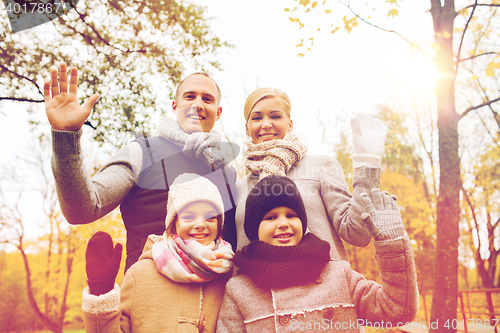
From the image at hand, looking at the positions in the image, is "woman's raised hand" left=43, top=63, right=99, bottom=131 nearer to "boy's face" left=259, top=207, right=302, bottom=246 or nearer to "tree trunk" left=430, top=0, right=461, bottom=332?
"boy's face" left=259, top=207, right=302, bottom=246

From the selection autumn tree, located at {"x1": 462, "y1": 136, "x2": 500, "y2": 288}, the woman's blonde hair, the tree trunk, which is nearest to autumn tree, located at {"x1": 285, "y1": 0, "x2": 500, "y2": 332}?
the tree trunk

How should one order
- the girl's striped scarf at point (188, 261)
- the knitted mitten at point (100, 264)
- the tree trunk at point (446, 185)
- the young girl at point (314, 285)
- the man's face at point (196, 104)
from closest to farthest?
the knitted mitten at point (100, 264), the young girl at point (314, 285), the girl's striped scarf at point (188, 261), the man's face at point (196, 104), the tree trunk at point (446, 185)

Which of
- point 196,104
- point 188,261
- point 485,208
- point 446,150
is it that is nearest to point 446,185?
point 446,150

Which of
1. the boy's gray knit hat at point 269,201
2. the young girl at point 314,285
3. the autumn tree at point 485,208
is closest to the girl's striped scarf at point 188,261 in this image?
the young girl at point 314,285

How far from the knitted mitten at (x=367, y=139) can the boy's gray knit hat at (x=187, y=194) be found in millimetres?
922

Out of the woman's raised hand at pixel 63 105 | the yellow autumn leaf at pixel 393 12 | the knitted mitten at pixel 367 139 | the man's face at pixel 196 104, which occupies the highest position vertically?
the yellow autumn leaf at pixel 393 12

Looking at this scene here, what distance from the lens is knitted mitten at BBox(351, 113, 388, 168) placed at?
6.10 feet

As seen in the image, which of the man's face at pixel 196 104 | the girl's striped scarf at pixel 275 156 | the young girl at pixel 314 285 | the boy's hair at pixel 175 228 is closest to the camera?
the young girl at pixel 314 285

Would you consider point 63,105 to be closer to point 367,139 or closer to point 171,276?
point 171,276

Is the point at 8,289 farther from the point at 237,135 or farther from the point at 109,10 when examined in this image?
the point at 109,10

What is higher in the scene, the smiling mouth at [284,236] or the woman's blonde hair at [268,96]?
the woman's blonde hair at [268,96]

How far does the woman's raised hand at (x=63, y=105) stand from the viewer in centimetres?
157

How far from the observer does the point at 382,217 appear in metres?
1.68

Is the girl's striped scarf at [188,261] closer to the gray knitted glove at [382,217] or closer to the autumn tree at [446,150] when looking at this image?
the gray knitted glove at [382,217]
